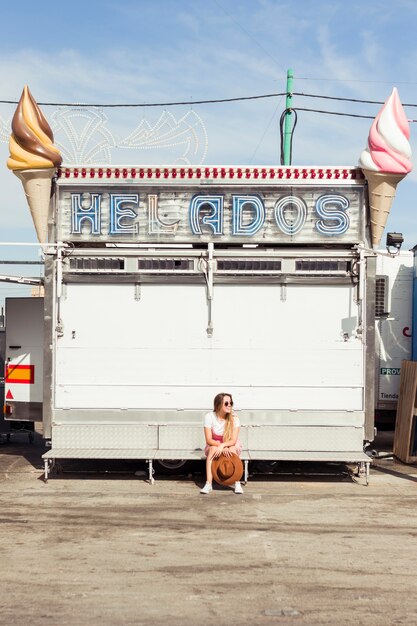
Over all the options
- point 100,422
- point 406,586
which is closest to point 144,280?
point 100,422

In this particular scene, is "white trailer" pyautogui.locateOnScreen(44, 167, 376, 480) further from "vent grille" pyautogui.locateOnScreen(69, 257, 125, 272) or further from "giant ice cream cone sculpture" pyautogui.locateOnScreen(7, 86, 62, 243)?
"giant ice cream cone sculpture" pyautogui.locateOnScreen(7, 86, 62, 243)

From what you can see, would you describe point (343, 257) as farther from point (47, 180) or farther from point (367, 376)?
point (47, 180)

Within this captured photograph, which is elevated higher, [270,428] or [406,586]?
[270,428]

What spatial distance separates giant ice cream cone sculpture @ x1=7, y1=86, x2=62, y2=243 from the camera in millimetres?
11539

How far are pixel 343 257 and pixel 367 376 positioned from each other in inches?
72.6

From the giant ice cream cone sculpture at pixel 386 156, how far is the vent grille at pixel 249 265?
5.72 feet

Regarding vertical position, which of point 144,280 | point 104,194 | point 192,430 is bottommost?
point 192,430

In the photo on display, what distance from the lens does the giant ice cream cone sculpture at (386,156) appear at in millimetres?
11438

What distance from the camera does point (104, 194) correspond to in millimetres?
11812

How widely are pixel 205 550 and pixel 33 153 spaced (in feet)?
21.5

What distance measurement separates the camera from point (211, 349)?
11719 millimetres

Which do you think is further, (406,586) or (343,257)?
(343,257)

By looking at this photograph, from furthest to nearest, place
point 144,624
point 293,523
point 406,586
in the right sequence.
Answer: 1. point 293,523
2. point 406,586
3. point 144,624

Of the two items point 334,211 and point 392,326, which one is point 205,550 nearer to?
point 334,211
